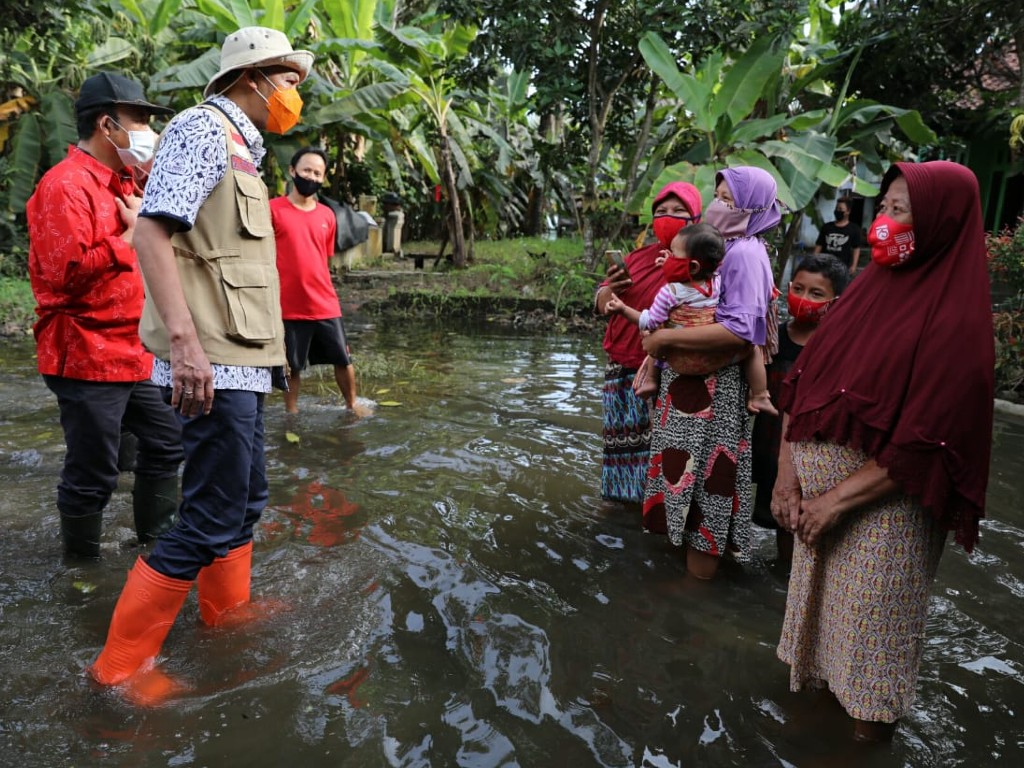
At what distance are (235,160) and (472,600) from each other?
193 cm

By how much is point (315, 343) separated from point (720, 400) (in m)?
3.45

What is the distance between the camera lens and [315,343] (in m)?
5.85

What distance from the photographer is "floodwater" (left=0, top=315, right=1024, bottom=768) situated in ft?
7.77

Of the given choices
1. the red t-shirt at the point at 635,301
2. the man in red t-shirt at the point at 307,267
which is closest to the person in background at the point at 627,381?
the red t-shirt at the point at 635,301

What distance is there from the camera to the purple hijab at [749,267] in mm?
3197

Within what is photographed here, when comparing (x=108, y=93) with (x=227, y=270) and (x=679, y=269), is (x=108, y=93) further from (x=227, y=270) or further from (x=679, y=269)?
(x=679, y=269)

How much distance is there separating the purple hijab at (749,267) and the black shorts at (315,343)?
10.9ft

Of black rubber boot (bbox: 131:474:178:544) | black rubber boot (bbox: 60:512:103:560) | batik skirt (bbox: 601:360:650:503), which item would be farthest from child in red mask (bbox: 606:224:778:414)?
black rubber boot (bbox: 60:512:103:560)

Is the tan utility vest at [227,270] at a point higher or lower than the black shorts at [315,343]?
higher

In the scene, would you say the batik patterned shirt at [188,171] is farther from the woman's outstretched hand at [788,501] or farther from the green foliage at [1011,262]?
the green foliage at [1011,262]

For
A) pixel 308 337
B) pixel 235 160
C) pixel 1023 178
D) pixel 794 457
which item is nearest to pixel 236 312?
pixel 235 160

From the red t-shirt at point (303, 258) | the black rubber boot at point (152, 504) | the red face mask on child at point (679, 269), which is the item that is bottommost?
the black rubber boot at point (152, 504)

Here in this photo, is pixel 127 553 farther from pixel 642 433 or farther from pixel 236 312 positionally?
pixel 642 433

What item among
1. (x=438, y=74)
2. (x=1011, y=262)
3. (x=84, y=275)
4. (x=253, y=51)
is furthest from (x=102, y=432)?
(x=438, y=74)
